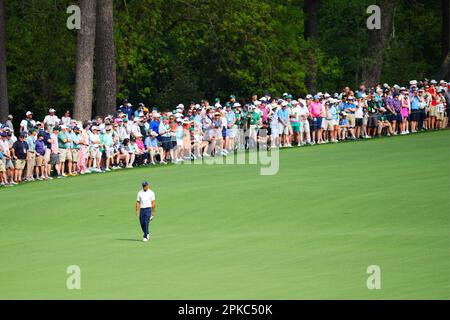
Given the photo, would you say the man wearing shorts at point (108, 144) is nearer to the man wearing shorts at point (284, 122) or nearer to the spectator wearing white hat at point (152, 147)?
the spectator wearing white hat at point (152, 147)

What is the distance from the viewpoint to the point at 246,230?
30703mm

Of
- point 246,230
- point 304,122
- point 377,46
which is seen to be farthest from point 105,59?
point 246,230

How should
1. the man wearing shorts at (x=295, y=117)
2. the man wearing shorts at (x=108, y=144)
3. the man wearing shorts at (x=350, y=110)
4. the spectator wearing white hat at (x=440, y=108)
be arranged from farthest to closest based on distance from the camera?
the spectator wearing white hat at (x=440, y=108), the man wearing shorts at (x=350, y=110), the man wearing shorts at (x=295, y=117), the man wearing shorts at (x=108, y=144)

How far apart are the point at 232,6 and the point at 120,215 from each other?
2405cm

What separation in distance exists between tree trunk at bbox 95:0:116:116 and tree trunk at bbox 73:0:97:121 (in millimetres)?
850

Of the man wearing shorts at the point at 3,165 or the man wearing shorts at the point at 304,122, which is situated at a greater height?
the man wearing shorts at the point at 304,122

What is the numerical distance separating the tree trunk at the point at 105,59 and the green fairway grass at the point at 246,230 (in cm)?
798

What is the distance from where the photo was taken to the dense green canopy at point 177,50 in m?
55.9

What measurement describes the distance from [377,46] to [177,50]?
34.8 feet

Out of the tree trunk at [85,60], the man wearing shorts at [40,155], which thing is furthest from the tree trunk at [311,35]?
the man wearing shorts at [40,155]

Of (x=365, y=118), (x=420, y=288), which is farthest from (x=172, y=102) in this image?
(x=420, y=288)

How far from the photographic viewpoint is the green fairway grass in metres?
23.8

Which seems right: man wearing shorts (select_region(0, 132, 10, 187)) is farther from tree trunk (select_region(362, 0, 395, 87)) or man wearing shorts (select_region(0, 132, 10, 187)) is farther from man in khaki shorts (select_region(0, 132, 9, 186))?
tree trunk (select_region(362, 0, 395, 87))
